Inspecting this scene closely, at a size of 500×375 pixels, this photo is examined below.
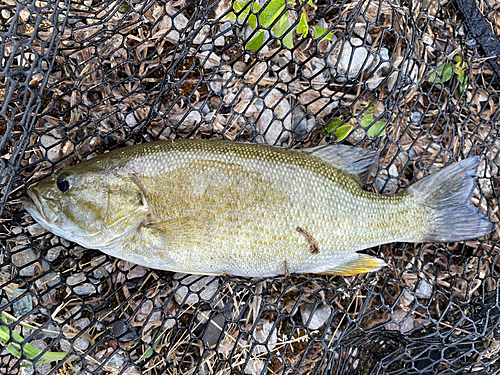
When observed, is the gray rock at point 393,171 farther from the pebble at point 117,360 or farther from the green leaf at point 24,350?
the green leaf at point 24,350

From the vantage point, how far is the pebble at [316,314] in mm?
3273

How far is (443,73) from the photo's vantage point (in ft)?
11.1

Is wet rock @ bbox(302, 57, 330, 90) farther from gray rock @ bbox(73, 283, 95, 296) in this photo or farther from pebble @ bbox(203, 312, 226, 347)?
gray rock @ bbox(73, 283, 95, 296)

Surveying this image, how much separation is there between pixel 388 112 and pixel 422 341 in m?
1.86

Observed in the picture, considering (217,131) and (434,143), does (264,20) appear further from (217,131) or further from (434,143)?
(434,143)

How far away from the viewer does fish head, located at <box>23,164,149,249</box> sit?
8.47ft

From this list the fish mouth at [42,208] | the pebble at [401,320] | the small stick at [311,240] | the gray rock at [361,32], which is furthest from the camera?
the gray rock at [361,32]

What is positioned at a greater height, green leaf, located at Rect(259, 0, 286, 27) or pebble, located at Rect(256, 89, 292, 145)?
green leaf, located at Rect(259, 0, 286, 27)

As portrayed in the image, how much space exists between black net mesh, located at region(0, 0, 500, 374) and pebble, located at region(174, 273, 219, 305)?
0.01 m

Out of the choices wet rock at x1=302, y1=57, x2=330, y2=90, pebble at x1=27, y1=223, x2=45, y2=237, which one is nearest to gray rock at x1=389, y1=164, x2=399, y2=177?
wet rock at x1=302, y1=57, x2=330, y2=90

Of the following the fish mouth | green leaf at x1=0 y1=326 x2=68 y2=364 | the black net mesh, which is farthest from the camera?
the black net mesh

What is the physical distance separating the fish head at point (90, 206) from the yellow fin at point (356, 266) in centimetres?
148

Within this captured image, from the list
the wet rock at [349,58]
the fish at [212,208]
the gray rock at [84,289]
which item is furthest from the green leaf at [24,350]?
the wet rock at [349,58]

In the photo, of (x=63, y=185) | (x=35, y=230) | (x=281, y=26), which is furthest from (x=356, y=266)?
(x=35, y=230)
